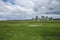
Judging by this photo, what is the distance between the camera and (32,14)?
11.0ft

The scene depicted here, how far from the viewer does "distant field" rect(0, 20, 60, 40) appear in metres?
3.21

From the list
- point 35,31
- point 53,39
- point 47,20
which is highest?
point 47,20

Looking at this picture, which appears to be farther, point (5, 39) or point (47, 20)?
A: point (47, 20)

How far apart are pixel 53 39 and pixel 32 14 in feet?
2.64

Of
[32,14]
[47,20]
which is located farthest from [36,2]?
[47,20]

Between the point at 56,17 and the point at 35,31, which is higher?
the point at 56,17

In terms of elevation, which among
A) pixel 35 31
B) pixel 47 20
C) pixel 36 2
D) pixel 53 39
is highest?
pixel 36 2

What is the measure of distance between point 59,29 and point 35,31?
0.61m

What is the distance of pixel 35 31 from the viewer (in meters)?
3.25

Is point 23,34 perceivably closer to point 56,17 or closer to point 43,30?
point 43,30

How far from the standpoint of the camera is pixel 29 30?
329 centimetres

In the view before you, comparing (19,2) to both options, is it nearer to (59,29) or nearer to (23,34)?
(23,34)

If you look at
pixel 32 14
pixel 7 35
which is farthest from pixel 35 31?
pixel 7 35

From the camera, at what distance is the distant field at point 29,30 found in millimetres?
3207
